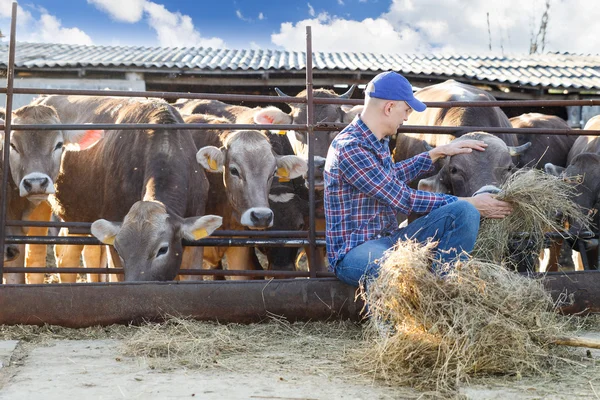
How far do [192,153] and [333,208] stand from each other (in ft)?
8.45

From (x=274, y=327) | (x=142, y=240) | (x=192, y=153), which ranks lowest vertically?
(x=274, y=327)

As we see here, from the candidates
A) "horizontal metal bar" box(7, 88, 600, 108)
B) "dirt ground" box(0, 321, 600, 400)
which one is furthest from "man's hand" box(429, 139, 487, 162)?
"dirt ground" box(0, 321, 600, 400)

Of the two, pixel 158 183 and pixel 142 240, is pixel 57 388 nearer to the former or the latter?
pixel 142 240

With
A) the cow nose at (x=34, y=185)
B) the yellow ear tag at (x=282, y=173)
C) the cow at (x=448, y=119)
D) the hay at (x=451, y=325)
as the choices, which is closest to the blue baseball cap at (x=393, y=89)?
the hay at (x=451, y=325)

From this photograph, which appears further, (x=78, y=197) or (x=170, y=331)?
(x=78, y=197)

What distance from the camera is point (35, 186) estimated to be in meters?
6.47

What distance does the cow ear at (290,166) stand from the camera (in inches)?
282

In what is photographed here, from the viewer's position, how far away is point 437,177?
6.61 meters

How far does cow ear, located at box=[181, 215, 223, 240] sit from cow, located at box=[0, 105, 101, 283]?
1484 millimetres

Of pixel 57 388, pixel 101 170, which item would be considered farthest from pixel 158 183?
pixel 57 388

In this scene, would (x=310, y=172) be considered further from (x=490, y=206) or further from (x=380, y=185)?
(x=490, y=206)

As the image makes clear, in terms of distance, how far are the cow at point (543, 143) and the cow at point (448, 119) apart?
755 mm

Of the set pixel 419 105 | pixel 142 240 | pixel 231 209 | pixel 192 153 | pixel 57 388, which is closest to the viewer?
pixel 57 388

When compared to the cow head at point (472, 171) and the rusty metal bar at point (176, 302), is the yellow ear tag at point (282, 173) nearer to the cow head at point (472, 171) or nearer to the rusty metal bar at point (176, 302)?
the cow head at point (472, 171)
